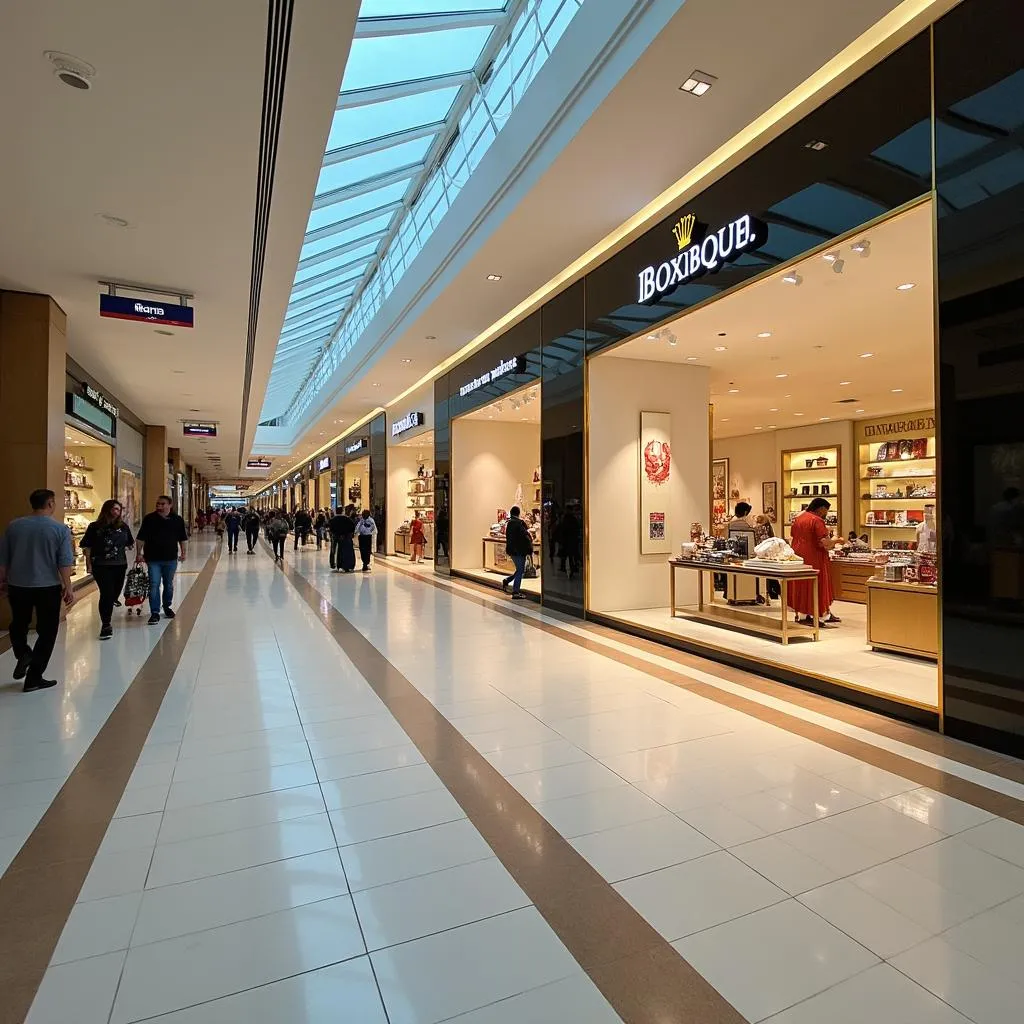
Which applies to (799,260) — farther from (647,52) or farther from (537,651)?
(537,651)

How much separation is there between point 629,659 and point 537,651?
895 millimetres

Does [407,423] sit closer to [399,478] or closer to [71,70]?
[399,478]

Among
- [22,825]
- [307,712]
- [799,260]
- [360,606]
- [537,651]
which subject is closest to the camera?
[22,825]

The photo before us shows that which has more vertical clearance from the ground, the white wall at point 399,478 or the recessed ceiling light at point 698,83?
the recessed ceiling light at point 698,83

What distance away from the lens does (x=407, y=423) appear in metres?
15.2

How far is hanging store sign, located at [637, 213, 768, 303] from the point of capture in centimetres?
497

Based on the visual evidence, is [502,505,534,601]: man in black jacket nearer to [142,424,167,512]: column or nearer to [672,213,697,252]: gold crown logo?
[672,213,697,252]: gold crown logo

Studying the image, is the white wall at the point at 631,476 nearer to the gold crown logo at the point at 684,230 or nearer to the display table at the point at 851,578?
the gold crown logo at the point at 684,230

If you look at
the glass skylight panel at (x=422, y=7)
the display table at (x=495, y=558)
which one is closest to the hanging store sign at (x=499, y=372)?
the display table at (x=495, y=558)

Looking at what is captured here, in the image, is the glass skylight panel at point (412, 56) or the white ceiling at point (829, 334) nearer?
the white ceiling at point (829, 334)

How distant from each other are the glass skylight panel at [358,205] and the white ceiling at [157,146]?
5.72 feet

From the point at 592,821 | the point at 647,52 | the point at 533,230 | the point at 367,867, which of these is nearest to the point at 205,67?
the point at 647,52

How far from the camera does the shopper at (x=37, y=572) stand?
15.7ft

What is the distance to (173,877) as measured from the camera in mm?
2322
